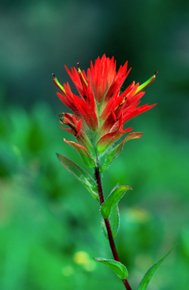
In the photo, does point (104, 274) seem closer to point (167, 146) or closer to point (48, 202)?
point (48, 202)

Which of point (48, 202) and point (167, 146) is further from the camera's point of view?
point (167, 146)

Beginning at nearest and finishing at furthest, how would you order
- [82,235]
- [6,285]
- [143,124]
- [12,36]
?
[82,235]
[6,285]
[143,124]
[12,36]

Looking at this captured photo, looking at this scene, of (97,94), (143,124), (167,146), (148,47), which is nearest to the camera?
(97,94)

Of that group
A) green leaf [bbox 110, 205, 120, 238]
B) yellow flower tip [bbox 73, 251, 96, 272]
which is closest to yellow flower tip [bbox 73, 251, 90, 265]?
yellow flower tip [bbox 73, 251, 96, 272]

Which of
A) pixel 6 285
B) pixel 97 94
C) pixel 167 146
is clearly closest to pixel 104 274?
pixel 6 285

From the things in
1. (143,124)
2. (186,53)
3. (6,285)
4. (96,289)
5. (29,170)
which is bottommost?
(96,289)

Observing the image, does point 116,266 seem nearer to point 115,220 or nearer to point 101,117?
point 115,220

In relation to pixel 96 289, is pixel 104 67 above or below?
above

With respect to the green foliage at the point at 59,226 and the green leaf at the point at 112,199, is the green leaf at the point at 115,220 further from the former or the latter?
the green foliage at the point at 59,226

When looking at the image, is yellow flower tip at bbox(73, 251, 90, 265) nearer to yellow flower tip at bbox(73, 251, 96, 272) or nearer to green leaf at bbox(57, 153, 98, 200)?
yellow flower tip at bbox(73, 251, 96, 272)

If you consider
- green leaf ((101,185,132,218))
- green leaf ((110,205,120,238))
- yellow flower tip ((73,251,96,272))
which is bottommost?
yellow flower tip ((73,251,96,272))
